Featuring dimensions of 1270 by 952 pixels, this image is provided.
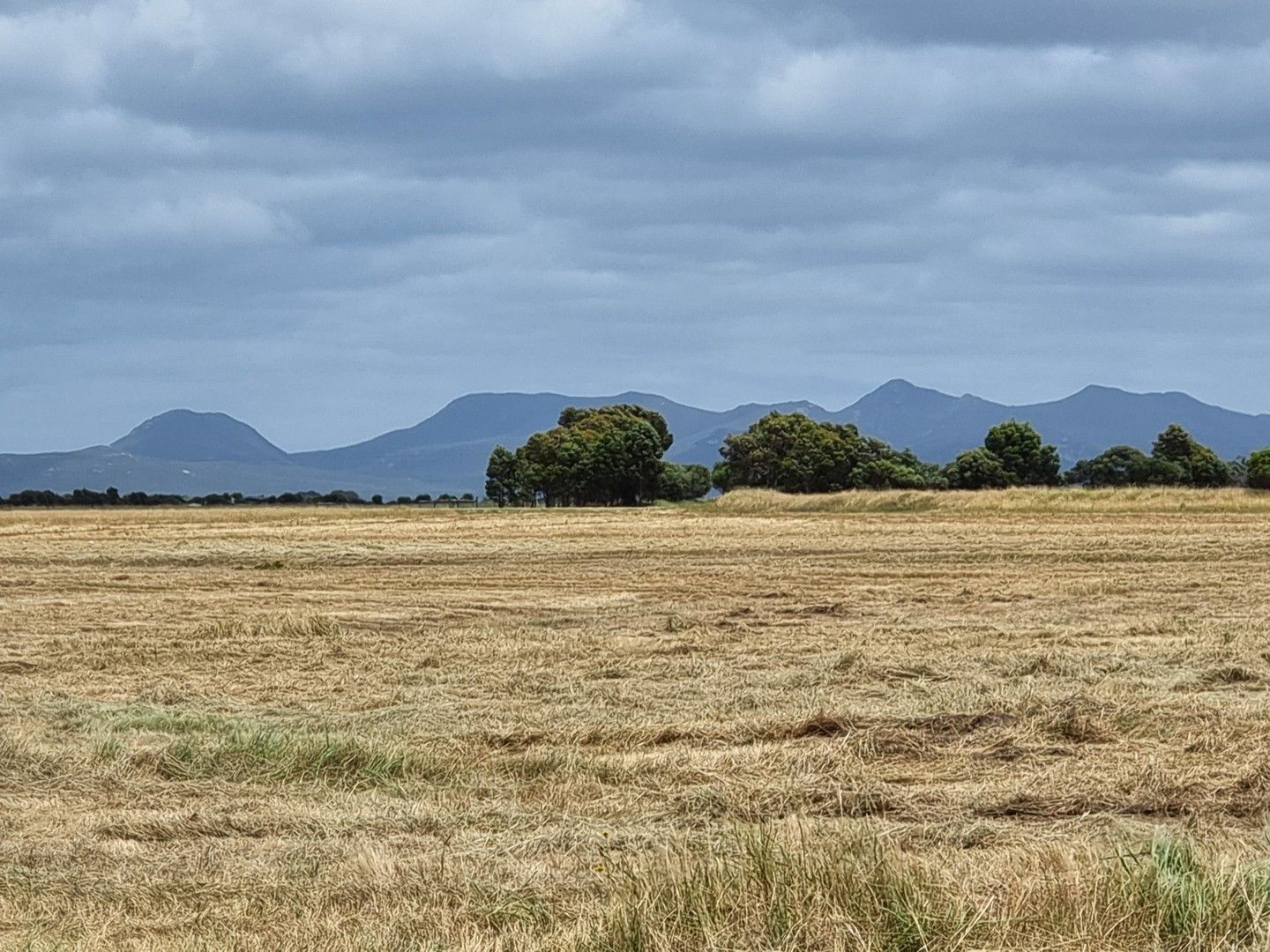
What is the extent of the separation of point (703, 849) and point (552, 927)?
1275mm

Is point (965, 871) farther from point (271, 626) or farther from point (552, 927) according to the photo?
point (271, 626)

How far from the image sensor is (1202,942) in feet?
17.7

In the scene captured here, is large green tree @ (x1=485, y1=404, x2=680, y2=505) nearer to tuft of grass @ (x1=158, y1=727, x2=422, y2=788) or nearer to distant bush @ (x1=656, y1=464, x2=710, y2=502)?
distant bush @ (x1=656, y1=464, x2=710, y2=502)

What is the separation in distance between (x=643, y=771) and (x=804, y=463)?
93752mm

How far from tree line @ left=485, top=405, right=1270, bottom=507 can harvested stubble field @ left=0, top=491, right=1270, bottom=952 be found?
250 feet

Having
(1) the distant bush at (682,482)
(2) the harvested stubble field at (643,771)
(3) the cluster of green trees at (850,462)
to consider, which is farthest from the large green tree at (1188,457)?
(2) the harvested stubble field at (643,771)

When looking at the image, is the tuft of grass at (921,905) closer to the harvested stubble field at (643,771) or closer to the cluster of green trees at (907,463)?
the harvested stubble field at (643,771)

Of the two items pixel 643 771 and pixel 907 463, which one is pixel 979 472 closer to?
pixel 907 463

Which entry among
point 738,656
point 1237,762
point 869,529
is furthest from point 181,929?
point 869,529

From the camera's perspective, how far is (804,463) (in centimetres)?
10244

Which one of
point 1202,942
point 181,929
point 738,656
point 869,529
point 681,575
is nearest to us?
point 1202,942

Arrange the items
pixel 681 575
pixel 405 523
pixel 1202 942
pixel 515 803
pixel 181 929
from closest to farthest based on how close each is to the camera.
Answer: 1. pixel 1202 942
2. pixel 181 929
3. pixel 515 803
4. pixel 681 575
5. pixel 405 523

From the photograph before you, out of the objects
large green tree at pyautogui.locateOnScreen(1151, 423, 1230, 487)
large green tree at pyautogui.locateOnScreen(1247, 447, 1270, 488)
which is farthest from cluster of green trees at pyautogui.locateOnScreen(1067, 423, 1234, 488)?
large green tree at pyautogui.locateOnScreen(1247, 447, 1270, 488)

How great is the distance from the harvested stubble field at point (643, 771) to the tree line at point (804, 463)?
7608 centimetres
